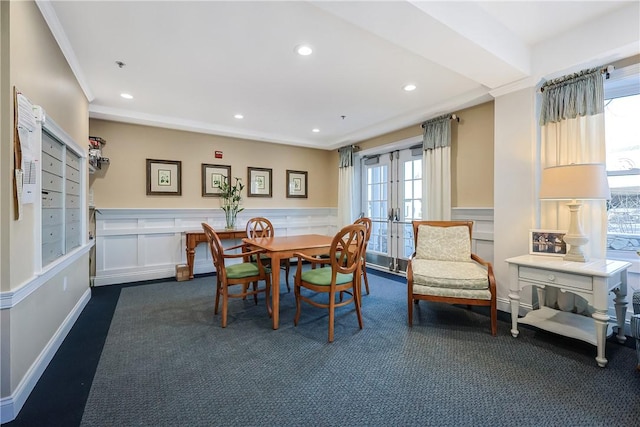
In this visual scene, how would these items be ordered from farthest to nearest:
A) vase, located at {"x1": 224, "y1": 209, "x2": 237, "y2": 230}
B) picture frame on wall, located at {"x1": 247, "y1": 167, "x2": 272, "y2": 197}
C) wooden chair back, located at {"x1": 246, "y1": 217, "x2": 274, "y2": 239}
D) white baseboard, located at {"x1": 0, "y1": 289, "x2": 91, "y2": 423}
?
picture frame on wall, located at {"x1": 247, "y1": 167, "x2": 272, "y2": 197} → vase, located at {"x1": 224, "y1": 209, "x2": 237, "y2": 230} → wooden chair back, located at {"x1": 246, "y1": 217, "x2": 274, "y2": 239} → white baseboard, located at {"x1": 0, "y1": 289, "x2": 91, "y2": 423}

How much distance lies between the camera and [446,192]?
3.84 meters

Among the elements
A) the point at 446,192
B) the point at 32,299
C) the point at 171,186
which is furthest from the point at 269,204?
the point at 32,299

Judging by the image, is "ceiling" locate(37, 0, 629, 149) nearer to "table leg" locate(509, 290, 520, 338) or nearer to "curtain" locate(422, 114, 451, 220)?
"curtain" locate(422, 114, 451, 220)

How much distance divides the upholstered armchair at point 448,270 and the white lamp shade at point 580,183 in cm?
82

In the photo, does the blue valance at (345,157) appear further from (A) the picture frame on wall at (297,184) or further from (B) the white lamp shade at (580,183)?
(B) the white lamp shade at (580,183)

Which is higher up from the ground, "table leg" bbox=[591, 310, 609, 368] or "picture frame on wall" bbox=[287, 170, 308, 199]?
"picture frame on wall" bbox=[287, 170, 308, 199]

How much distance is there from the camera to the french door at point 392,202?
4602 mm

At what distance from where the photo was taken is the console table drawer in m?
2.07

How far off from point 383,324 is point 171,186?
12.4 ft

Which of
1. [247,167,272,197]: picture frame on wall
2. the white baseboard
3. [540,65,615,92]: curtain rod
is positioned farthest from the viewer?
[247,167,272,197]: picture frame on wall

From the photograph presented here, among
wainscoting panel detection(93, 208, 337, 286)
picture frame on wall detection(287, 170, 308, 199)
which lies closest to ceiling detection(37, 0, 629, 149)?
wainscoting panel detection(93, 208, 337, 286)

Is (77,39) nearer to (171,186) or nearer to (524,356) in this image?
(171,186)

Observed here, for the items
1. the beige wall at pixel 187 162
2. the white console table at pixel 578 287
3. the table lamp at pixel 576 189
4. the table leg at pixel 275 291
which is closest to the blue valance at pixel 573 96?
the table lamp at pixel 576 189

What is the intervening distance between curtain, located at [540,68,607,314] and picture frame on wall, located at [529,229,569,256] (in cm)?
18
